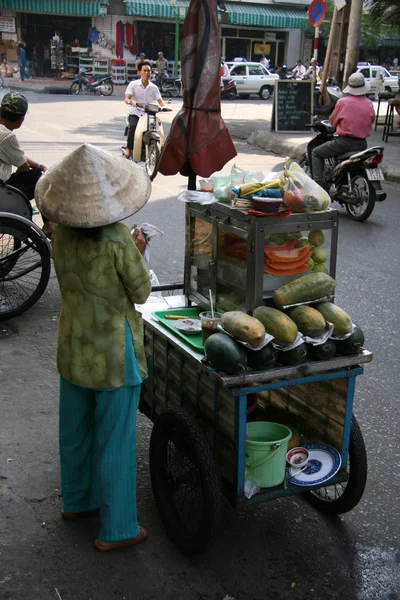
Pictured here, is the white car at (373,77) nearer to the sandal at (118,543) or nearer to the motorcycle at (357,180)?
the motorcycle at (357,180)

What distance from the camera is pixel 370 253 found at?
750 cm

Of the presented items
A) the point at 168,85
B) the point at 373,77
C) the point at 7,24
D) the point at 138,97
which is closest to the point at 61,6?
the point at 7,24

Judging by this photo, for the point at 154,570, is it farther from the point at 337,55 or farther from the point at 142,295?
the point at 337,55

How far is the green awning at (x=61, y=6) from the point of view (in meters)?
33.4

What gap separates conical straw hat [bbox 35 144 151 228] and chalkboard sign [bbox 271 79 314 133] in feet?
43.1

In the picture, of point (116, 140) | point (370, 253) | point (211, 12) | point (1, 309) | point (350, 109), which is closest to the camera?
point (211, 12)

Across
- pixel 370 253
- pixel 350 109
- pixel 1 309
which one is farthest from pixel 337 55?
pixel 1 309

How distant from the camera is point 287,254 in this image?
9.95 feet

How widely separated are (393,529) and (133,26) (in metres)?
37.1

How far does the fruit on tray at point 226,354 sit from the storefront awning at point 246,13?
3482cm

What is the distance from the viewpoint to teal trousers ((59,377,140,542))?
281 centimetres

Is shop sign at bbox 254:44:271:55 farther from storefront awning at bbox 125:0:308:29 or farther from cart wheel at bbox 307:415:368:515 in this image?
cart wheel at bbox 307:415:368:515

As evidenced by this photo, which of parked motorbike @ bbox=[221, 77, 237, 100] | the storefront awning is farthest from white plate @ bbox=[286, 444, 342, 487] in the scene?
the storefront awning

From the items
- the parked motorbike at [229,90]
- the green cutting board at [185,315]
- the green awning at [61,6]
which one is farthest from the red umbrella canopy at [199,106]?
the green awning at [61,6]
